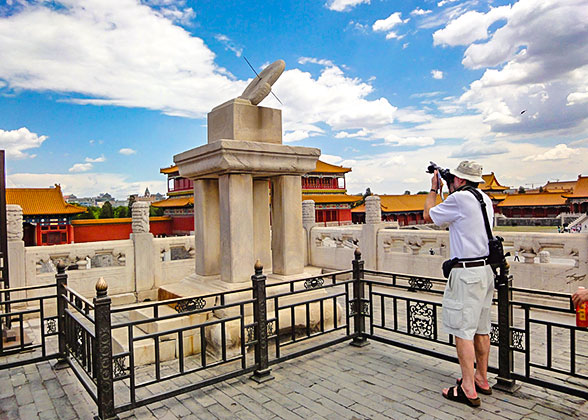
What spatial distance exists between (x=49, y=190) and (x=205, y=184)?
73.8 feet

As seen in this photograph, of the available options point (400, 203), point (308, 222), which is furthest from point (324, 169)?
point (308, 222)

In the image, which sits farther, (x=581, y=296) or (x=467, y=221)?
(x=467, y=221)

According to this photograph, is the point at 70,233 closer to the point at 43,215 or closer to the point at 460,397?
the point at 43,215

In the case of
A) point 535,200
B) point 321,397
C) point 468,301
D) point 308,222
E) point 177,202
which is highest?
point 177,202

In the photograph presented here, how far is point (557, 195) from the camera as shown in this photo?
41031 mm

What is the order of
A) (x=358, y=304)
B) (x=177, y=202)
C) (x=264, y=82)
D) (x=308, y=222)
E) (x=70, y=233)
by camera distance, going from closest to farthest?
(x=358, y=304) → (x=264, y=82) → (x=308, y=222) → (x=70, y=233) → (x=177, y=202)

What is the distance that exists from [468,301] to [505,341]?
654mm

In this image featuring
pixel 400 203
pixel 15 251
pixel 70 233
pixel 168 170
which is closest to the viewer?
pixel 15 251

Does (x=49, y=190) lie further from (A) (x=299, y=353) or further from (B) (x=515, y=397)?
(B) (x=515, y=397)

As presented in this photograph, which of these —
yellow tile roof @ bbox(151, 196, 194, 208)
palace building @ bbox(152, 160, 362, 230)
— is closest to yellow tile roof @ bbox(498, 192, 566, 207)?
palace building @ bbox(152, 160, 362, 230)

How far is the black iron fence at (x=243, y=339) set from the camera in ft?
10.6

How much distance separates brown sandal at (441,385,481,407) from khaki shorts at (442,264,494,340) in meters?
0.48

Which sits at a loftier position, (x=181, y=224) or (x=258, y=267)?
(x=258, y=267)

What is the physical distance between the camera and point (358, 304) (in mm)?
4824
